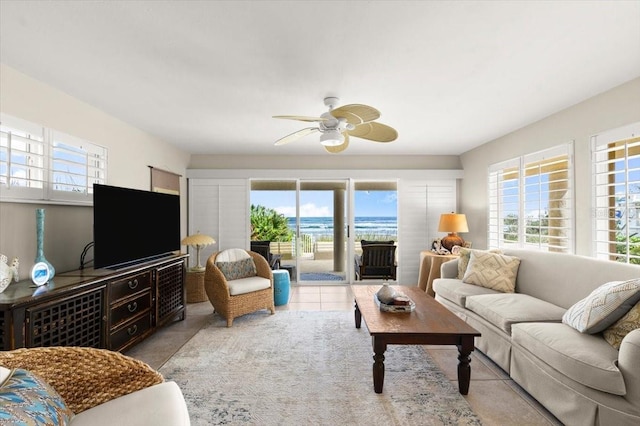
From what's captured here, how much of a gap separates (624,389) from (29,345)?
3323 millimetres

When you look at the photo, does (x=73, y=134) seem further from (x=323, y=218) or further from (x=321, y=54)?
(x=323, y=218)

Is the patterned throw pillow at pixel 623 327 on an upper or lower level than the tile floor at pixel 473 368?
upper

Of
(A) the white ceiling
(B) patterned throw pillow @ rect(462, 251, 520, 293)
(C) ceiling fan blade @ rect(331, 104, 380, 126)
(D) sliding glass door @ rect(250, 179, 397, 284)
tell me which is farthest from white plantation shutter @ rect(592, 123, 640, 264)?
(D) sliding glass door @ rect(250, 179, 397, 284)

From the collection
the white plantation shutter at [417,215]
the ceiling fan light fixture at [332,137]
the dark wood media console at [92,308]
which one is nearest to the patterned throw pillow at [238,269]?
the dark wood media console at [92,308]

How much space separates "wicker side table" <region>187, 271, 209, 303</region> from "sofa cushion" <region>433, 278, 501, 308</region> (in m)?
3.28

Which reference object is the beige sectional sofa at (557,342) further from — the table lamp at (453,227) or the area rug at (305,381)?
the table lamp at (453,227)

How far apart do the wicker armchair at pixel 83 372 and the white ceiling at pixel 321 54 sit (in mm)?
1742

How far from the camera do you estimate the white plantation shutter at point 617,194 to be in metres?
2.55

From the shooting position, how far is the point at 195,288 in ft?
14.8

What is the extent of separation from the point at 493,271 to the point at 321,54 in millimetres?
2813

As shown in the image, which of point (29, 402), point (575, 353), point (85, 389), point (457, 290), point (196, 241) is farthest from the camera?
point (196, 241)

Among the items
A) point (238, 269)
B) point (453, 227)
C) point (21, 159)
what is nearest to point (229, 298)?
point (238, 269)

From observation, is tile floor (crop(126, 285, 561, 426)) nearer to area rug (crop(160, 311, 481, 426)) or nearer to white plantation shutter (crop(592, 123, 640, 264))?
area rug (crop(160, 311, 481, 426))

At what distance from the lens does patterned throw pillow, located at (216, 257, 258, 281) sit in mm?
3842
